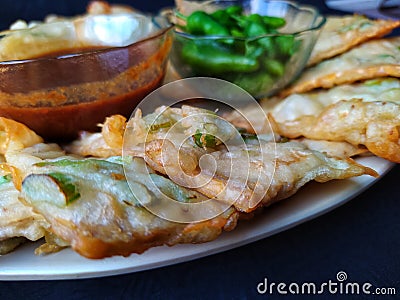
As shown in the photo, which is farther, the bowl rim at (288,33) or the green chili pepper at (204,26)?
the green chili pepper at (204,26)

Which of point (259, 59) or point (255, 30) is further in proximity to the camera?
point (255, 30)

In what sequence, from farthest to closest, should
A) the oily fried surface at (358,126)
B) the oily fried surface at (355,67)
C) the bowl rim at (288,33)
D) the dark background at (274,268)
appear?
1. the bowl rim at (288,33)
2. the oily fried surface at (355,67)
3. the oily fried surface at (358,126)
4. the dark background at (274,268)

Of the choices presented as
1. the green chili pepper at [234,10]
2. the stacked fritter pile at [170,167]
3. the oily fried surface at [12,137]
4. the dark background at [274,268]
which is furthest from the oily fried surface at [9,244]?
the green chili pepper at [234,10]

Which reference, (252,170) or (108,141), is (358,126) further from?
(108,141)

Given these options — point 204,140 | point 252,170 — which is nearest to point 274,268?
point 252,170

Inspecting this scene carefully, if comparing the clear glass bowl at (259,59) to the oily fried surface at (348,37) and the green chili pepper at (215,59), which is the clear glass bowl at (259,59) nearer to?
the green chili pepper at (215,59)

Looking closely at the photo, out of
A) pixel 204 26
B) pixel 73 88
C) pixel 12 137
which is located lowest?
pixel 12 137

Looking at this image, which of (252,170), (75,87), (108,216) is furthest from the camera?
(75,87)

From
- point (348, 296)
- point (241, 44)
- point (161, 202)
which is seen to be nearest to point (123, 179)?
point (161, 202)
